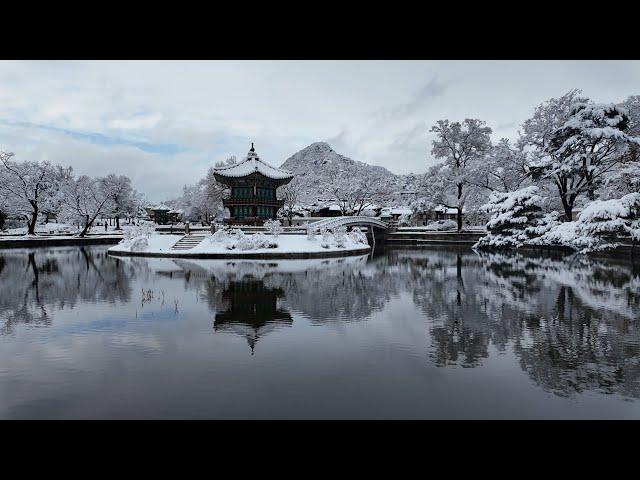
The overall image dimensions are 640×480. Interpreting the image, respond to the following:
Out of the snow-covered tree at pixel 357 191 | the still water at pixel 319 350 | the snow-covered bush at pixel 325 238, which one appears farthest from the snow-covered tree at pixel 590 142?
the snow-covered tree at pixel 357 191

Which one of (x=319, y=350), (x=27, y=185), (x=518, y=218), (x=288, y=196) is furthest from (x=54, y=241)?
(x=518, y=218)

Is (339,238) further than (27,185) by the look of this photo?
No

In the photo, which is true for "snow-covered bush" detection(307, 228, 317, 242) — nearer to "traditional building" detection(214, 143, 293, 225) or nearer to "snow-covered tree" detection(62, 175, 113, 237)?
"traditional building" detection(214, 143, 293, 225)

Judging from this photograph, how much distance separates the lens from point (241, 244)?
108 feet

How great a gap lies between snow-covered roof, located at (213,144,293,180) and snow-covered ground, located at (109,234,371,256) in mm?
13335

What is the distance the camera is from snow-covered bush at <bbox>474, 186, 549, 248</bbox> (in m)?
33.6

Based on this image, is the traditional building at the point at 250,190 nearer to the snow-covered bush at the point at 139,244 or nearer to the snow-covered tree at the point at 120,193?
the snow-covered bush at the point at 139,244

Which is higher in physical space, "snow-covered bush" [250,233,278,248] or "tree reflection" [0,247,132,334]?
"snow-covered bush" [250,233,278,248]

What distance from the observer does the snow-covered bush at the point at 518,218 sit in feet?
110

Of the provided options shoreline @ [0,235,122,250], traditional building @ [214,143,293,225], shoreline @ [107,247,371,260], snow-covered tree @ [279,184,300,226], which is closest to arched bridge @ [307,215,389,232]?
shoreline @ [107,247,371,260]

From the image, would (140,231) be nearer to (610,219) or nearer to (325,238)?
(325,238)

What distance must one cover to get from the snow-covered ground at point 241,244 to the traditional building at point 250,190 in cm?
1191

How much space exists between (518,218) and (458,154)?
1991 centimetres
